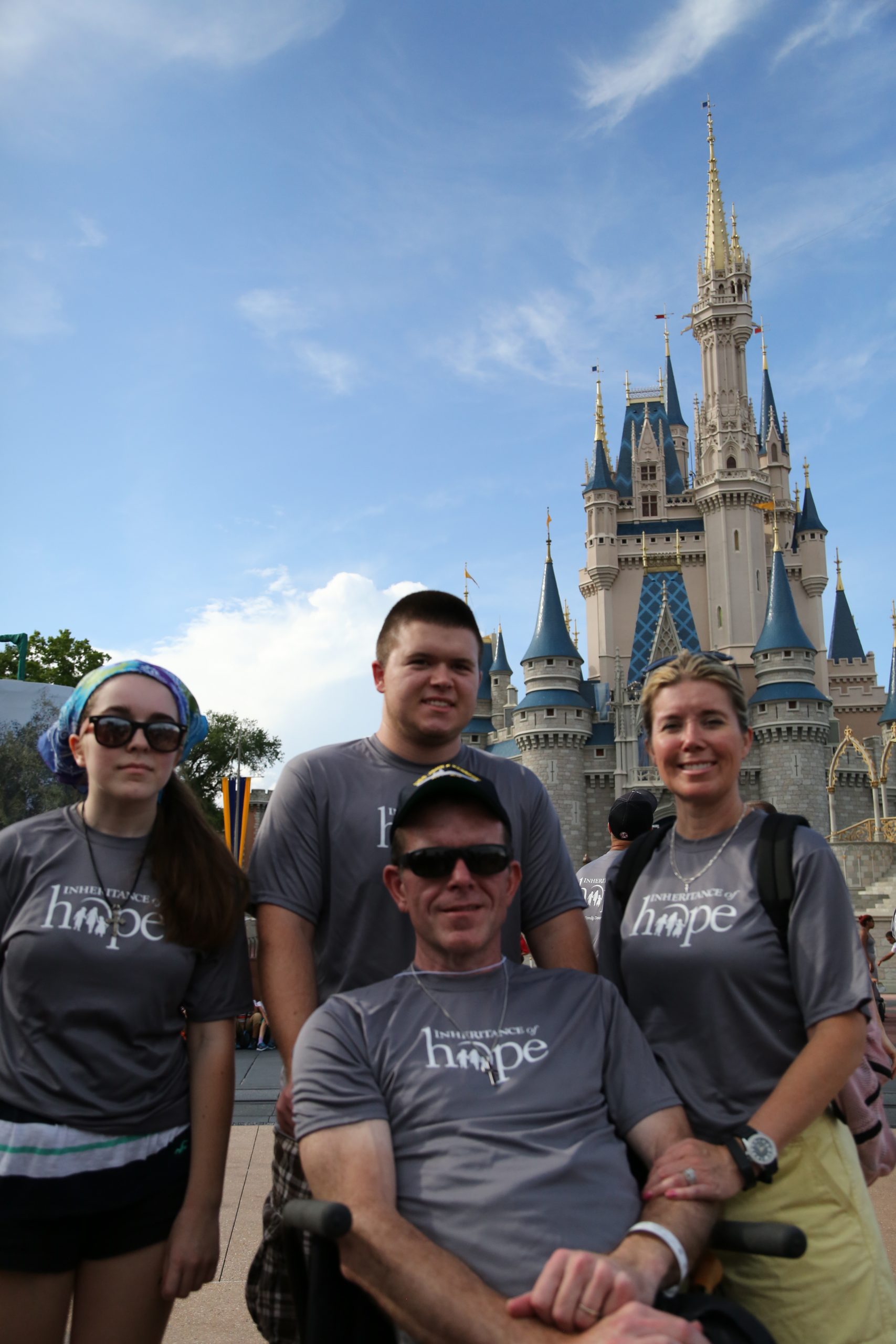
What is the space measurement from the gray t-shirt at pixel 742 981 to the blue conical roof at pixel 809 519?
48.3 metres

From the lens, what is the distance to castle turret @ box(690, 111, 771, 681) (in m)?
43.5

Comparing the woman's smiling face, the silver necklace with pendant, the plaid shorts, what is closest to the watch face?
the woman's smiling face

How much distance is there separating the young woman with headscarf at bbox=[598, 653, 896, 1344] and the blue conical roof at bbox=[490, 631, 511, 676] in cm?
4887

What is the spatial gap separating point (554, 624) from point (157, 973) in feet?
131

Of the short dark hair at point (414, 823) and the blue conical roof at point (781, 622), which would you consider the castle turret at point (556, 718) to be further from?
the short dark hair at point (414, 823)

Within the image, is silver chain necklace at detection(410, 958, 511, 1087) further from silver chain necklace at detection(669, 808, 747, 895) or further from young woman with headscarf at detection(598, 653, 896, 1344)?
silver chain necklace at detection(669, 808, 747, 895)

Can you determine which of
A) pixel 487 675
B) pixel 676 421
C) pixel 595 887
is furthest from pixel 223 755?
pixel 595 887

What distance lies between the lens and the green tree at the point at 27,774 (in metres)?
8.09

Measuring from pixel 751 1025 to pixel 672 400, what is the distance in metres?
54.7

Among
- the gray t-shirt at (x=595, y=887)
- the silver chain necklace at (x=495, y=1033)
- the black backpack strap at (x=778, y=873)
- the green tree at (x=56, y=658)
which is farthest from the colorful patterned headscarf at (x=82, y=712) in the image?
the green tree at (x=56, y=658)

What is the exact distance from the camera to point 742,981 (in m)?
2.41

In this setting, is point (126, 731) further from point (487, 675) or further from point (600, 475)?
point (487, 675)

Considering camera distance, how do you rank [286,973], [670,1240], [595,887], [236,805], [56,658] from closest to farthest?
1. [670,1240]
2. [286,973]
3. [595,887]
4. [236,805]
5. [56,658]

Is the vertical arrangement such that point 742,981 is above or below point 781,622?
below
